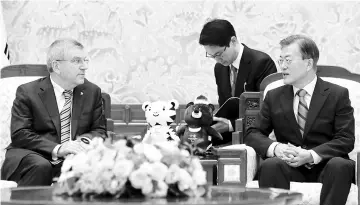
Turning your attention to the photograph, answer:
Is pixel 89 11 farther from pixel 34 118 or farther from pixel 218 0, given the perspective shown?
pixel 34 118

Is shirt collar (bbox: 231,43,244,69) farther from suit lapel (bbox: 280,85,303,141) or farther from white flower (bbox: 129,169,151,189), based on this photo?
white flower (bbox: 129,169,151,189)

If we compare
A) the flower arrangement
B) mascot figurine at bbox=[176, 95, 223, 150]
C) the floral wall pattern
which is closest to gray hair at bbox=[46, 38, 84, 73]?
mascot figurine at bbox=[176, 95, 223, 150]

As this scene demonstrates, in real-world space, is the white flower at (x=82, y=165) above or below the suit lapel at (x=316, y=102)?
below

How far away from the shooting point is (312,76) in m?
4.43

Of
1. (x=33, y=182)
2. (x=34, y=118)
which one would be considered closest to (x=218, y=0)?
(x=34, y=118)

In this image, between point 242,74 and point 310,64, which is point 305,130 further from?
point 242,74

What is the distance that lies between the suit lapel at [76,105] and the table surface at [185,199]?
4.59 feet

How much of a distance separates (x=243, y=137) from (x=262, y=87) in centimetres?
40

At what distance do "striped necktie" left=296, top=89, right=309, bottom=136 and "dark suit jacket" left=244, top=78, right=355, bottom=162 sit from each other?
47 millimetres

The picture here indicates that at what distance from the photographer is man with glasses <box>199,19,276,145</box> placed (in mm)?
5293

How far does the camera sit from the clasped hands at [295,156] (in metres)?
4.07

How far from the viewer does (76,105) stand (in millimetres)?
4602

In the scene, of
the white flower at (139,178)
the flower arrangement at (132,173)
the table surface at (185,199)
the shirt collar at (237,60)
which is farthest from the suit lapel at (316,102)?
the white flower at (139,178)

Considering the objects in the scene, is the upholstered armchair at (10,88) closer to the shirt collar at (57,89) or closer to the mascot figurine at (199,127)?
the shirt collar at (57,89)
